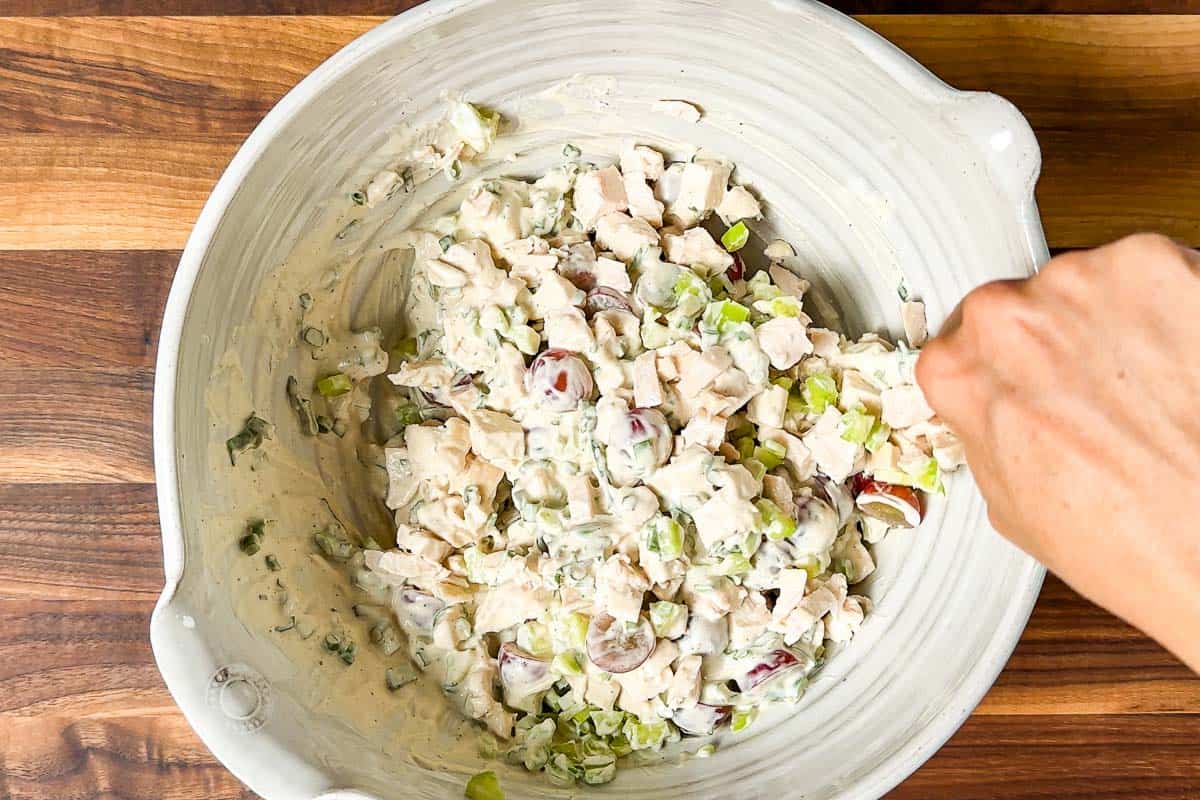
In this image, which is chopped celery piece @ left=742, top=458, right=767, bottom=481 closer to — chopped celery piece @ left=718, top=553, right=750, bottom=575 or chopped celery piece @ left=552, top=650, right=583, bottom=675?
chopped celery piece @ left=718, top=553, right=750, bottom=575

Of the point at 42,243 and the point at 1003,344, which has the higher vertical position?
the point at 1003,344

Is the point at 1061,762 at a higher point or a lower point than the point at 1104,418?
lower

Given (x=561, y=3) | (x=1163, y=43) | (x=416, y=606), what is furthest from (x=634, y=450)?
(x=1163, y=43)

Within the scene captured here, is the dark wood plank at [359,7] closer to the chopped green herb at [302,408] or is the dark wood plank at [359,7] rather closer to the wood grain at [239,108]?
the wood grain at [239,108]

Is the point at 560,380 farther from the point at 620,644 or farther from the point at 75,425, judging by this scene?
the point at 75,425

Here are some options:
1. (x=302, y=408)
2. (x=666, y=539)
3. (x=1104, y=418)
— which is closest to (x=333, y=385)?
(x=302, y=408)

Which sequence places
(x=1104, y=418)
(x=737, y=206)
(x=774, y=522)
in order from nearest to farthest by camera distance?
1. (x=1104, y=418)
2. (x=774, y=522)
3. (x=737, y=206)

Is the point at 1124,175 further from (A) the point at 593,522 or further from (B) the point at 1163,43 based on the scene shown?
(A) the point at 593,522

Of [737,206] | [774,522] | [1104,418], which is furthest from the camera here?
[737,206]
